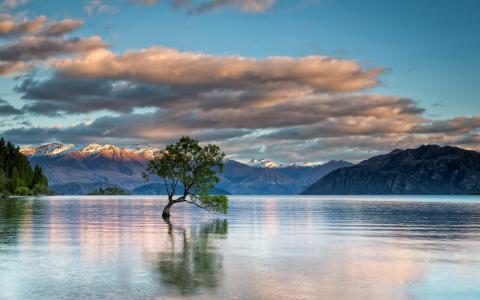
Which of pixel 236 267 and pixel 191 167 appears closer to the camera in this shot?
pixel 236 267

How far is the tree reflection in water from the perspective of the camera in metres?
27.9

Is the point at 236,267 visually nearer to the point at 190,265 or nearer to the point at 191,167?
the point at 190,265

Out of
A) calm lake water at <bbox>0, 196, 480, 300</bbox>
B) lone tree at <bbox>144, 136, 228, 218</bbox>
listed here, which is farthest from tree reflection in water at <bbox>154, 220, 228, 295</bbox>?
lone tree at <bbox>144, 136, 228, 218</bbox>

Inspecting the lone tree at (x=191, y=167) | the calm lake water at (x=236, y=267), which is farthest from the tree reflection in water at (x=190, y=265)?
the lone tree at (x=191, y=167)

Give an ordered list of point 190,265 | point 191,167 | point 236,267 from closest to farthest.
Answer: point 236,267 < point 190,265 < point 191,167

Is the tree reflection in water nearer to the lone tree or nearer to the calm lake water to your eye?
the calm lake water

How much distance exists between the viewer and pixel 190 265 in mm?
34688

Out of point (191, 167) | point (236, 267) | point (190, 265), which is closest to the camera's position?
point (236, 267)

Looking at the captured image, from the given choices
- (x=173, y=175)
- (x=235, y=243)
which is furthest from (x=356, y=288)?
(x=173, y=175)

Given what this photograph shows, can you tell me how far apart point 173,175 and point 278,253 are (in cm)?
5771

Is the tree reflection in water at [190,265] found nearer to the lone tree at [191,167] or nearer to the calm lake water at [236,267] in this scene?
the calm lake water at [236,267]

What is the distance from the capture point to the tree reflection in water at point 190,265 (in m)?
27.9

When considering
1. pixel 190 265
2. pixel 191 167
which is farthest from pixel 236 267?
pixel 191 167

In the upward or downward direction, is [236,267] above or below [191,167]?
below
